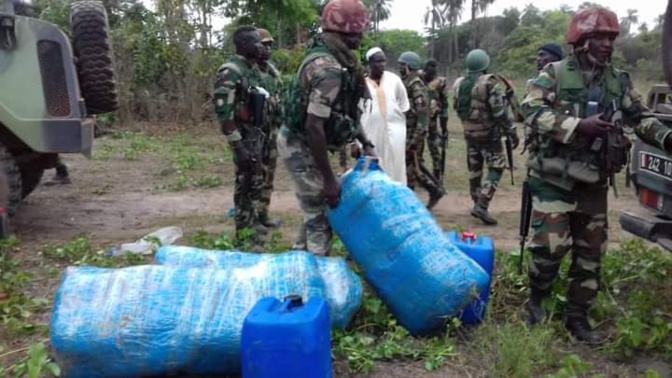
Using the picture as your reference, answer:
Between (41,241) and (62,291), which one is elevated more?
(62,291)

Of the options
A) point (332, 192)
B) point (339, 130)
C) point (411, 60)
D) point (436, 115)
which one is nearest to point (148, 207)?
point (411, 60)

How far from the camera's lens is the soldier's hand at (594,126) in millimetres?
3314

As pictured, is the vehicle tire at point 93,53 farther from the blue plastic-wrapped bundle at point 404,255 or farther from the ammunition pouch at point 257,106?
the blue plastic-wrapped bundle at point 404,255

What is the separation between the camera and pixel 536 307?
150 inches

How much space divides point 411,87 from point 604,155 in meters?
4.39

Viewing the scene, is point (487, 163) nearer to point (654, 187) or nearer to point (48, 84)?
point (654, 187)

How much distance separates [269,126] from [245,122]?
1.32ft

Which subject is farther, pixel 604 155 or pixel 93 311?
pixel 604 155

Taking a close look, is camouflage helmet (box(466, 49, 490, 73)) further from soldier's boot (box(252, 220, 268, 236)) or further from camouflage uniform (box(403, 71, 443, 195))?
soldier's boot (box(252, 220, 268, 236))

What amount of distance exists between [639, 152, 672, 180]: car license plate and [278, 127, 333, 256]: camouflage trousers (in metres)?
1.91

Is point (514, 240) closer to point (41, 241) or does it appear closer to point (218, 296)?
point (218, 296)

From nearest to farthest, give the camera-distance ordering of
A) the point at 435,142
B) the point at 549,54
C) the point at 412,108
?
the point at 549,54 < the point at 412,108 < the point at 435,142

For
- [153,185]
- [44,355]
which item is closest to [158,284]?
[44,355]

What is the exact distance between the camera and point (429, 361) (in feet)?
10.7
